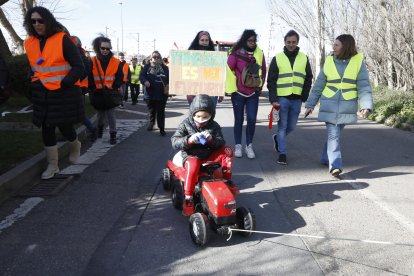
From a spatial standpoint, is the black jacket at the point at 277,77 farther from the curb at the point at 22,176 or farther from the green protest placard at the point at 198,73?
the curb at the point at 22,176

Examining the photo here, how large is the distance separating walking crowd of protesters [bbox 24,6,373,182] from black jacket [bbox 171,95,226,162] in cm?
5

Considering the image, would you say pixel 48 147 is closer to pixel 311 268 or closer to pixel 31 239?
pixel 31 239

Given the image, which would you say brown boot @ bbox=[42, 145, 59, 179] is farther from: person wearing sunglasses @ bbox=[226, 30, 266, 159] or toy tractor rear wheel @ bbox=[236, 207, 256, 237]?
toy tractor rear wheel @ bbox=[236, 207, 256, 237]

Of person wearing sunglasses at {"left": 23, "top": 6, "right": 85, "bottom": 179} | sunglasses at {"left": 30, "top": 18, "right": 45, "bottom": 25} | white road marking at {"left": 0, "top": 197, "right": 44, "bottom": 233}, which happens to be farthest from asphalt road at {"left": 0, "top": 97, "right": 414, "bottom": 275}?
sunglasses at {"left": 30, "top": 18, "right": 45, "bottom": 25}

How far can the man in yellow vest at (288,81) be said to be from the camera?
19.2 ft

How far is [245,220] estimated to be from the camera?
333 centimetres

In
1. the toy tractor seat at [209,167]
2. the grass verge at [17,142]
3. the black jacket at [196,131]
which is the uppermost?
the black jacket at [196,131]

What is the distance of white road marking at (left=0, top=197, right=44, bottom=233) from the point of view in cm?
362

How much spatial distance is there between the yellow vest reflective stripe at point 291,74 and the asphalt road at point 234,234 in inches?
47.0

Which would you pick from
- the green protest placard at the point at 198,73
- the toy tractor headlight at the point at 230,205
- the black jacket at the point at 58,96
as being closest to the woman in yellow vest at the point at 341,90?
the green protest placard at the point at 198,73

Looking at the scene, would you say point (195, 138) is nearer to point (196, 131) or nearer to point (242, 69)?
point (196, 131)

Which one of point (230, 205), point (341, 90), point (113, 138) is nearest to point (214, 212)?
point (230, 205)

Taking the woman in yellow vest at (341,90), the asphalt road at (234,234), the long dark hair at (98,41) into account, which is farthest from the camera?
the long dark hair at (98,41)

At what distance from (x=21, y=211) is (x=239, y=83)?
3.61m
